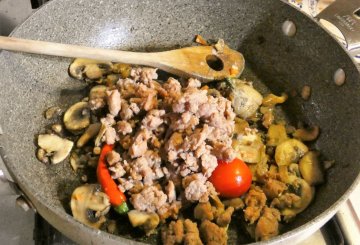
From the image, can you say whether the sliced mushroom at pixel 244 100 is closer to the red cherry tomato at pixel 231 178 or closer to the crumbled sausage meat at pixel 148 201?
the red cherry tomato at pixel 231 178

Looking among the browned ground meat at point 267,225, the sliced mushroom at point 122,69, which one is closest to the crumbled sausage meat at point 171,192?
the browned ground meat at point 267,225

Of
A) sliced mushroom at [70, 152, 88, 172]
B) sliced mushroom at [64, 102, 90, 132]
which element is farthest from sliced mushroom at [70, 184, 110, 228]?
sliced mushroom at [64, 102, 90, 132]

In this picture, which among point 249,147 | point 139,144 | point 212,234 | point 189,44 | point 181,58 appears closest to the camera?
point 212,234

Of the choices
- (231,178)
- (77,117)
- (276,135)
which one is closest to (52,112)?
(77,117)

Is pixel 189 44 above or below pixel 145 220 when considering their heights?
above

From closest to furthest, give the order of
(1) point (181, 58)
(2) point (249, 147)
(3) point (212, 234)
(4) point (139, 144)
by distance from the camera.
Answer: (3) point (212, 234), (4) point (139, 144), (2) point (249, 147), (1) point (181, 58)

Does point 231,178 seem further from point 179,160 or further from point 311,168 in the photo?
point 311,168

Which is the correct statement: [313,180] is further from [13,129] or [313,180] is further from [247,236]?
[13,129]
